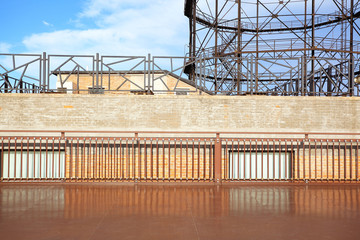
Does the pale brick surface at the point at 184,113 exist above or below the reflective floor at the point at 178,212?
above

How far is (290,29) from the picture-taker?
2888 cm

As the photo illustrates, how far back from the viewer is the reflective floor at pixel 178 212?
429 cm

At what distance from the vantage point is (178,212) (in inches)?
211

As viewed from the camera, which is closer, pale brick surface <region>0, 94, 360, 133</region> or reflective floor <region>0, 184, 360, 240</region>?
reflective floor <region>0, 184, 360, 240</region>

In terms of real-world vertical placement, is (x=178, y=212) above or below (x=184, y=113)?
below

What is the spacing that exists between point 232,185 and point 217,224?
3.32m

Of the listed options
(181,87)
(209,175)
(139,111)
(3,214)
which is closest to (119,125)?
(139,111)

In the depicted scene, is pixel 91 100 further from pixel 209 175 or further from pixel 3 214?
pixel 3 214

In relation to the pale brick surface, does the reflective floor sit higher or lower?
lower

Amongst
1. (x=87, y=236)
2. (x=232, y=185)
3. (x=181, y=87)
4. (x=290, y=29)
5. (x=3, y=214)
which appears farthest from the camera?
(x=290, y=29)

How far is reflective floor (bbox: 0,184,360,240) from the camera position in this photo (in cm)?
429

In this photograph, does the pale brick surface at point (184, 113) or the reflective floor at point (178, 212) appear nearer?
the reflective floor at point (178, 212)

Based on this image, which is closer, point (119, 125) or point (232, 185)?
point (232, 185)

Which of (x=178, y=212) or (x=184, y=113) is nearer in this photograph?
(x=178, y=212)
